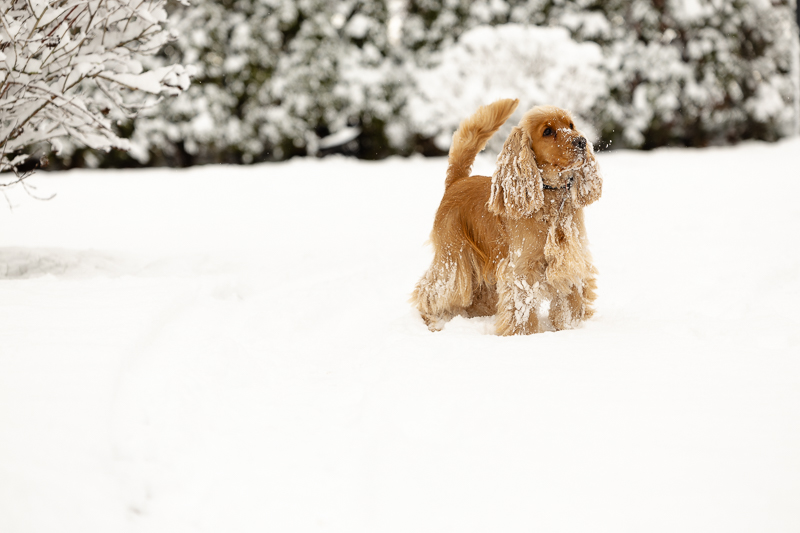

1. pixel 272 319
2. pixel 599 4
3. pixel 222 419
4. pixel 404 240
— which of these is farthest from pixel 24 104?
pixel 599 4

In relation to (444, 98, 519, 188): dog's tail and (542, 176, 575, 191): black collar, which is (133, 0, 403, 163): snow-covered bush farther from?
(542, 176, 575, 191): black collar

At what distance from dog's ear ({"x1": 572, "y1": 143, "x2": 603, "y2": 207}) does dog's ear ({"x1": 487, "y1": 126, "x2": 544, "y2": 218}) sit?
16cm

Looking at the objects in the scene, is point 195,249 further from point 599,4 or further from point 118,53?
point 599,4

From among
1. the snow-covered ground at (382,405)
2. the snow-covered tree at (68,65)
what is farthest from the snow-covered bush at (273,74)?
the snow-covered ground at (382,405)

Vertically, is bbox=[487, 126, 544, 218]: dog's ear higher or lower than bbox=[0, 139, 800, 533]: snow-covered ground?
higher

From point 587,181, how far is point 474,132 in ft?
2.04

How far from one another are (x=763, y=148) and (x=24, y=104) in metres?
9.90

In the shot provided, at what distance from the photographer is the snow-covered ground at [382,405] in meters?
1.46

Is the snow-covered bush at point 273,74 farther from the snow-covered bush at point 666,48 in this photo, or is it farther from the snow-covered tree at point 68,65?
the snow-covered tree at point 68,65

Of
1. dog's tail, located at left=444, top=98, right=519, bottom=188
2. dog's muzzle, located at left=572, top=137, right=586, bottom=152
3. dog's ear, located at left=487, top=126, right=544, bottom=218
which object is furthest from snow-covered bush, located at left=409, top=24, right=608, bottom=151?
dog's muzzle, located at left=572, top=137, right=586, bottom=152

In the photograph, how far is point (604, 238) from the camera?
4.70 meters

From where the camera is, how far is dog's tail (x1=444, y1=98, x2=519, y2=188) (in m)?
2.79

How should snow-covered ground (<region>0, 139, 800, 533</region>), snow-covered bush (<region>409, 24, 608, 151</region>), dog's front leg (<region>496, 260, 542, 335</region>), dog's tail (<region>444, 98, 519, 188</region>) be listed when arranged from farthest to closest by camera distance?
1. snow-covered bush (<region>409, 24, 608, 151</region>)
2. dog's tail (<region>444, 98, 519, 188</region>)
3. dog's front leg (<region>496, 260, 542, 335</region>)
4. snow-covered ground (<region>0, 139, 800, 533</region>)

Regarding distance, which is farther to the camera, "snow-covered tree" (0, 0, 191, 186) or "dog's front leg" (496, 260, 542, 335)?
"snow-covered tree" (0, 0, 191, 186)
